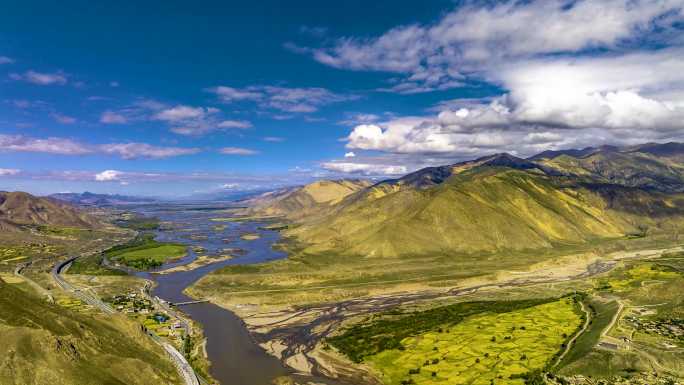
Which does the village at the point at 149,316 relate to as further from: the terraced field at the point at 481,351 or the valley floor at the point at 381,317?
the terraced field at the point at 481,351

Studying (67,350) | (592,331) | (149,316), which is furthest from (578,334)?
(149,316)

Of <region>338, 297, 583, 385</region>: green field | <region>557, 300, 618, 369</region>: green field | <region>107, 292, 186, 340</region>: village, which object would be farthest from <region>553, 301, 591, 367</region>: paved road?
<region>107, 292, 186, 340</region>: village

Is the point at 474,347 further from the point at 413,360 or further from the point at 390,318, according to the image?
the point at 390,318

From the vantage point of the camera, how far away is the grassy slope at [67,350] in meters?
76.2

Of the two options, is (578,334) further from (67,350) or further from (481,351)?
(67,350)

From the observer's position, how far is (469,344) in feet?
408

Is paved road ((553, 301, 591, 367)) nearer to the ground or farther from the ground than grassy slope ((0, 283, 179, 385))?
nearer to the ground

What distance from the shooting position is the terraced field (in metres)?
105

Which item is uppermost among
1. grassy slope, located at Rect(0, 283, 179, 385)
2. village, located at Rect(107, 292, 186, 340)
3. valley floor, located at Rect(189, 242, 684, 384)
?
grassy slope, located at Rect(0, 283, 179, 385)

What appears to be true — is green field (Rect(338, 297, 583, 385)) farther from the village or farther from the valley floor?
the village

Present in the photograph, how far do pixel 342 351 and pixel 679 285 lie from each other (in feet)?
447

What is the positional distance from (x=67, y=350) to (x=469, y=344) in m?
99.6

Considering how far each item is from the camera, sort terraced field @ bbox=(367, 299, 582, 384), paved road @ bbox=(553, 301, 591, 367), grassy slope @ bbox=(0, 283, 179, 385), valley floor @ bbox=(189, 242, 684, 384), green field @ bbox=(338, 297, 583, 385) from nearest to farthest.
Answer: grassy slope @ bbox=(0, 283, 179, 385)
terraced field @ bbox=(367, 299, 582, 384)
green field @ bbox=(338, 297, 583, 385)
valley floor @ bbox=(189, 242, 684, 384)
paved road @ bbox=(553, 301, 591, 367)

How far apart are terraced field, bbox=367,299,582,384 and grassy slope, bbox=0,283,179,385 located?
56.9m
